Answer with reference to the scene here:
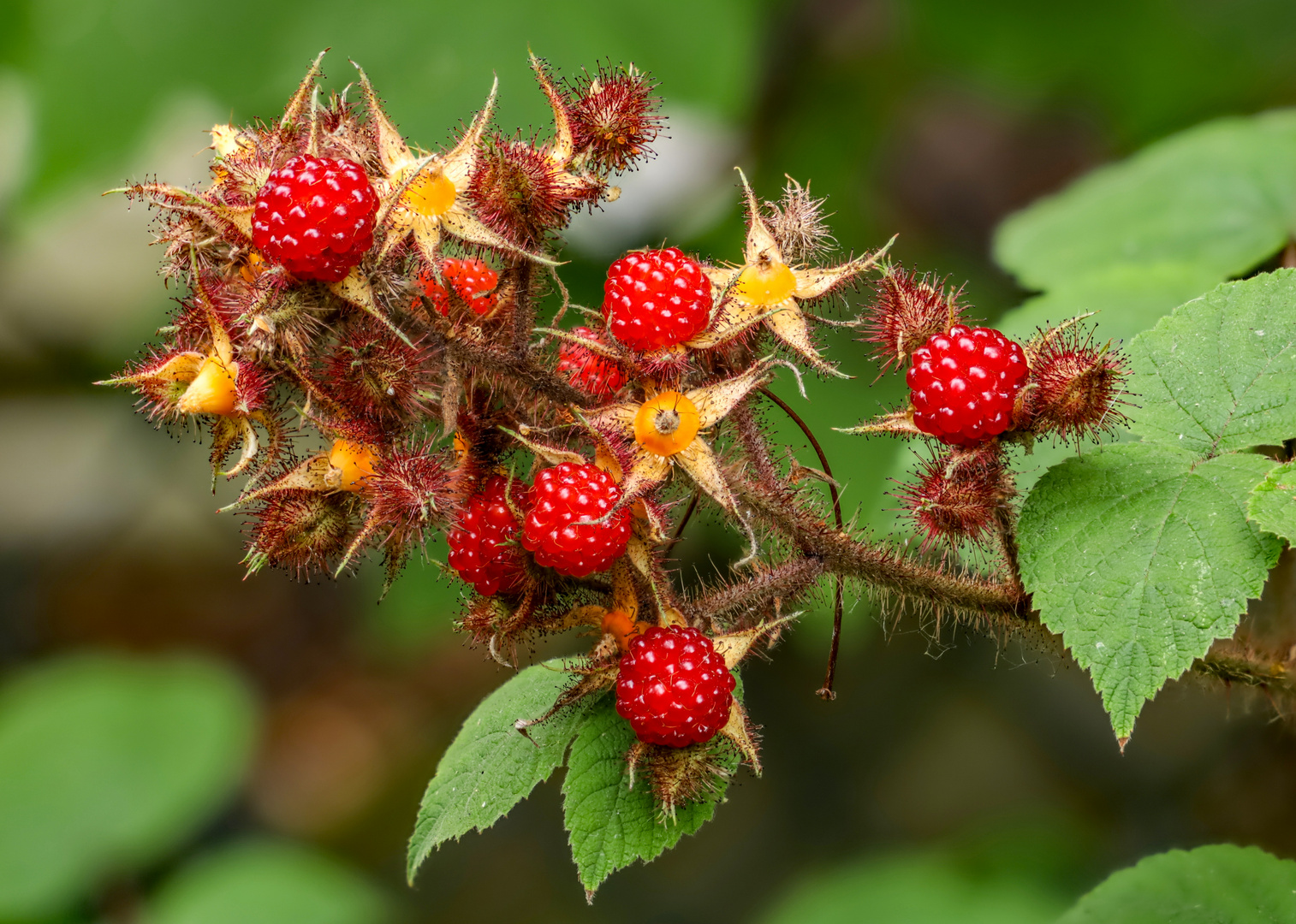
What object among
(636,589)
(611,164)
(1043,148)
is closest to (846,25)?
(1043,148)

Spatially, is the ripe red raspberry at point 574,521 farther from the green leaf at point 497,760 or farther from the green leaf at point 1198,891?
the green leaf at point 1198,891

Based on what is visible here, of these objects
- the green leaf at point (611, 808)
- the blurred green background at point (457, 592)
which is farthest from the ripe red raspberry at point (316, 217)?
the blurred green background at point (457, 592)

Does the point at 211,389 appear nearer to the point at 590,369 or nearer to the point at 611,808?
the point at 590,369

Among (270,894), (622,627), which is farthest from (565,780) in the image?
(270,894)

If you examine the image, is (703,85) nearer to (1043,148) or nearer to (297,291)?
(297,291)

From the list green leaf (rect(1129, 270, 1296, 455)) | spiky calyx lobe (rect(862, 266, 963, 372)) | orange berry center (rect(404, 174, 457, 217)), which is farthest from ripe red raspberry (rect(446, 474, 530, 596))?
green leaf (rect(1129, 270, 1296, 455))
